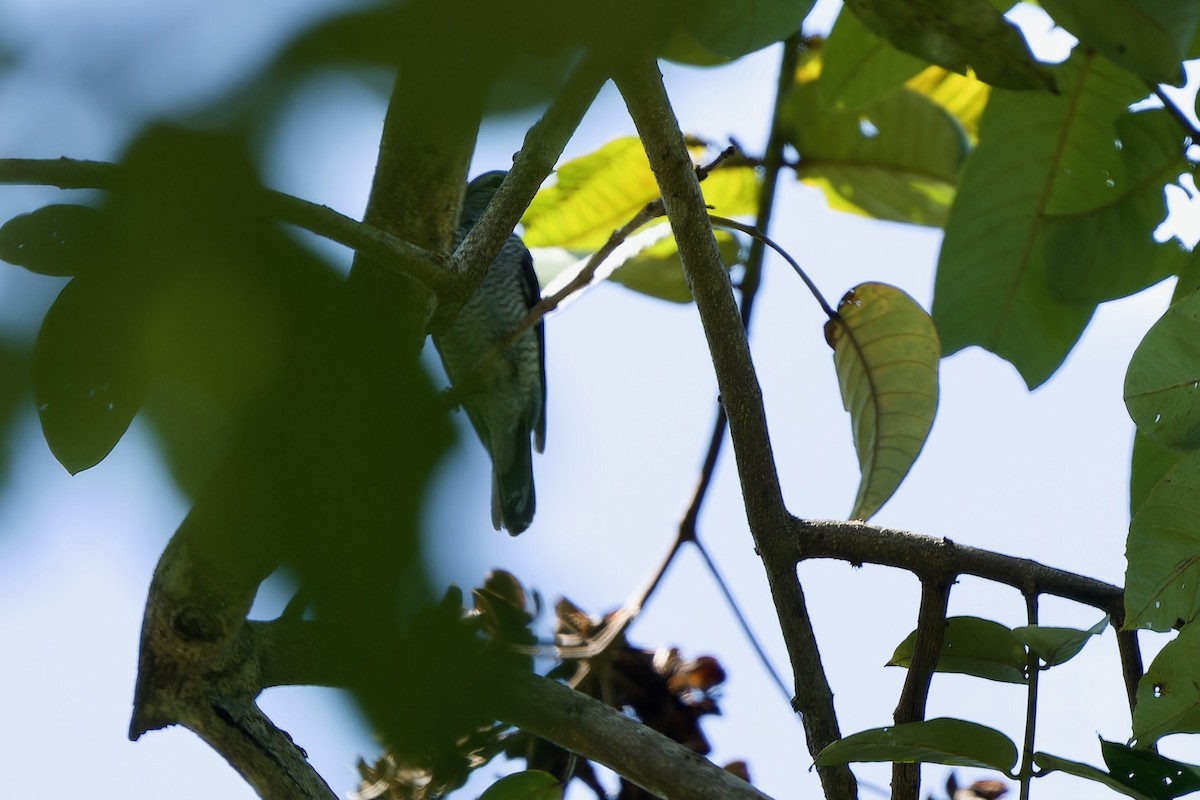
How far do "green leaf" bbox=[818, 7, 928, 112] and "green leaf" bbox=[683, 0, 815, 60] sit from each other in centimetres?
74

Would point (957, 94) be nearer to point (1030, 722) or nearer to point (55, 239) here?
point (1030, 722)

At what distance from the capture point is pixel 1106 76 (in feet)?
4.22

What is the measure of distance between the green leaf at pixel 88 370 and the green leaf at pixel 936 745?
0.59 m

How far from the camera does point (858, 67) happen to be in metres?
1.43

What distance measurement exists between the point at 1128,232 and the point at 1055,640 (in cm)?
67

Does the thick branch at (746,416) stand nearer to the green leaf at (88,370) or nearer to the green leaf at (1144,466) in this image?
the green leaf at (1144,466)

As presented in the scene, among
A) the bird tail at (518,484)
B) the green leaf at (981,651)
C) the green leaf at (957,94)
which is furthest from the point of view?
the bird tail at (518,484)

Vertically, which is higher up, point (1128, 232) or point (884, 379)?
point (1128, 232)

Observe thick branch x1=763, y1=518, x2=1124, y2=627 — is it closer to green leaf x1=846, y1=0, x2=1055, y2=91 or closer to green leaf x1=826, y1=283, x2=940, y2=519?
green leaf x1=826, y1=283, x2=940, y2=519

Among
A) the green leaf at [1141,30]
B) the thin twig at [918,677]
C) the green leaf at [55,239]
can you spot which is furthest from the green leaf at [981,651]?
the green leaf at [55,239]

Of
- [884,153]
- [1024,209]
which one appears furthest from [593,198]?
[1024,209]

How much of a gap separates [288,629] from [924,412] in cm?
92

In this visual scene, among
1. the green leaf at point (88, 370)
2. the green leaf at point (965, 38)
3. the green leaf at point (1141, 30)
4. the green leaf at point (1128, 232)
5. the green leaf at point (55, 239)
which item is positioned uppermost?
the green leaf at point (1128, 232)

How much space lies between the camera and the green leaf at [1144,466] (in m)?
1.03
